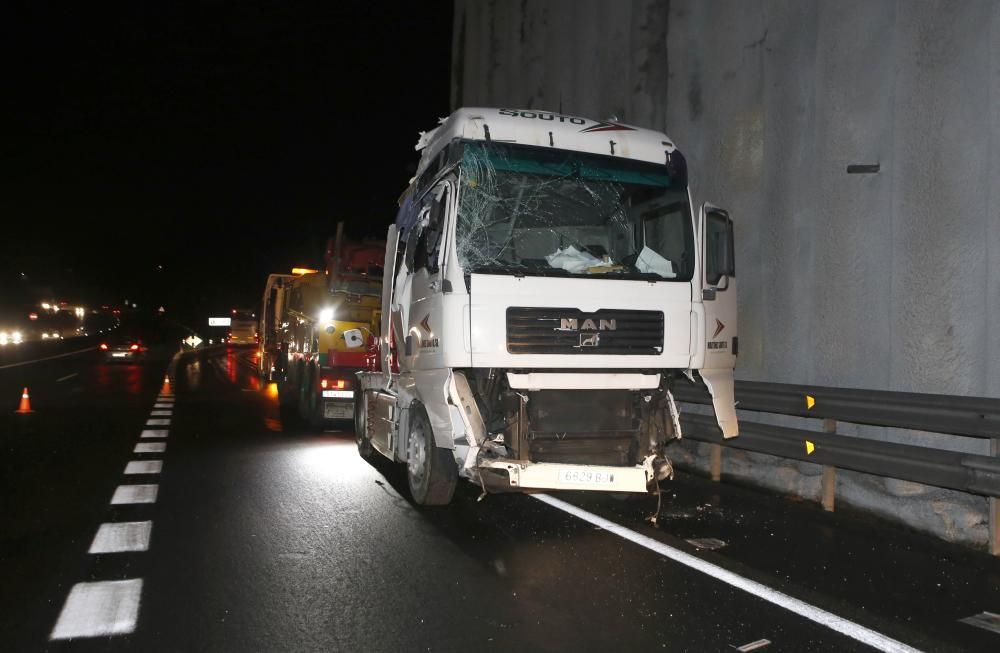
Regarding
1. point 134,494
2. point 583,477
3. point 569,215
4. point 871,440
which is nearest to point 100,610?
point 583,477

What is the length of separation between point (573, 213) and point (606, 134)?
0.74 meters

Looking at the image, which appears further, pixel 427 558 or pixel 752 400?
pixel 752 400

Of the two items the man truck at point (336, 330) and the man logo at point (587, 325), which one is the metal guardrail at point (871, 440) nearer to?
the man logo at point (587, 325)

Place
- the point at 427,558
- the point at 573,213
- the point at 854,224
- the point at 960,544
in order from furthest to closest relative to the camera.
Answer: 1. the point at 854,224
2. the point at 573,213
3. the point at 960,544
4. the point at 427,558

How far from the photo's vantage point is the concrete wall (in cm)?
688

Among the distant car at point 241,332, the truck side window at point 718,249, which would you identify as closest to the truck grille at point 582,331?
the truck side window at point 718,249

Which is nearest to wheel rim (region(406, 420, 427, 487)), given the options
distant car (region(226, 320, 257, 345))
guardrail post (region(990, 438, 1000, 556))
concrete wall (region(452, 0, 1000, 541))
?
concrete wall (region(452, 0, 1000, 541))

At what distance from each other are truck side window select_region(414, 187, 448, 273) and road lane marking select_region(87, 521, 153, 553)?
2945mm

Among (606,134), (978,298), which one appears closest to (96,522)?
(606,134)

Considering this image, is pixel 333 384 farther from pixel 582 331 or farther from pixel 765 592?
pixel 765 592

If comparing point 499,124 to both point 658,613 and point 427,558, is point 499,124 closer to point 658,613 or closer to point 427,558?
point 427,558

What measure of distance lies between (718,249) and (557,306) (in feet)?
5.20

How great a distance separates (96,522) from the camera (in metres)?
6.92

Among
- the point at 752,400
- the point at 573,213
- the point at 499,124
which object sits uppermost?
the point at 499,124
